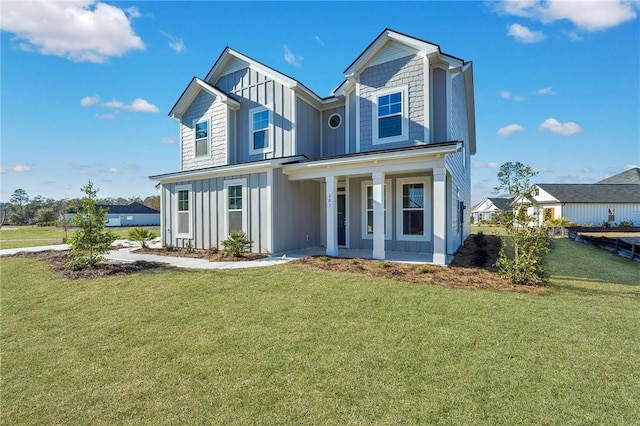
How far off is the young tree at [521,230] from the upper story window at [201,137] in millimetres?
11868

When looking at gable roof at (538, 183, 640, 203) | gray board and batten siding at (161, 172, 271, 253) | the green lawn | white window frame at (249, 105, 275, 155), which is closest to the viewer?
the green lawn

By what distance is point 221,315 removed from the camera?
469 cm

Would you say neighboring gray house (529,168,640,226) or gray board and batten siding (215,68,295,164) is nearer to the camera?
gray board and batten siding (215,68,295,164)

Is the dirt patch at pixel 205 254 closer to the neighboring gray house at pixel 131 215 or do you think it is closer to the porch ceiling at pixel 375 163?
the porch ceiling at pixel 375 163

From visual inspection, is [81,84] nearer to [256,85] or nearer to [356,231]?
[256,85]

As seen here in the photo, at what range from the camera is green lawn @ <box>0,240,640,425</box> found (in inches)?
97.8

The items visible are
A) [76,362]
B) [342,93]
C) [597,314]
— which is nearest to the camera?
[76,362]

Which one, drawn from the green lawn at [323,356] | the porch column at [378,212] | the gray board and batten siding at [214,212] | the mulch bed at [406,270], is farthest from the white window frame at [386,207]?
the green lawn at [323,356]

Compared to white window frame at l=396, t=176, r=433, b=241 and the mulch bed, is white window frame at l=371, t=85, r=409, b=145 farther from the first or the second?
the mulch bed

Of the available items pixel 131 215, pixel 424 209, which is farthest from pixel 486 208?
pixel 131 215

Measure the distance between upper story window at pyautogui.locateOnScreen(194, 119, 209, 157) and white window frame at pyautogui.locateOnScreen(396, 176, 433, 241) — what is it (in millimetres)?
8914

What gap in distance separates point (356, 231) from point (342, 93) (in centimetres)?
554

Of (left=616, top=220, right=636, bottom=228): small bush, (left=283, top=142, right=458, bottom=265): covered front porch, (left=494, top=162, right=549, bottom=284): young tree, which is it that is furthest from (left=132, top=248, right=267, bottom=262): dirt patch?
(left=616, top=220, right=636, bottom=228): small bush

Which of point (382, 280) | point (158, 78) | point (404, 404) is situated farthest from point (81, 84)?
point (404, 404)
